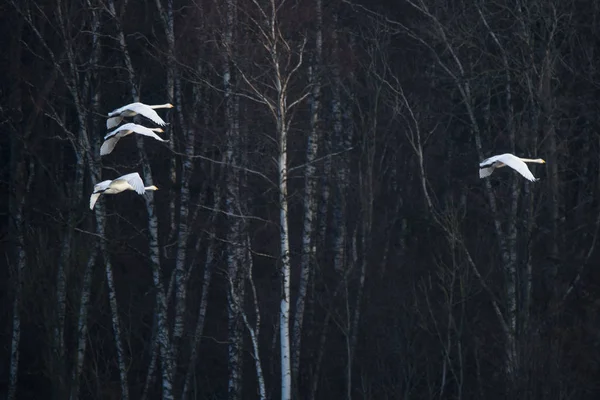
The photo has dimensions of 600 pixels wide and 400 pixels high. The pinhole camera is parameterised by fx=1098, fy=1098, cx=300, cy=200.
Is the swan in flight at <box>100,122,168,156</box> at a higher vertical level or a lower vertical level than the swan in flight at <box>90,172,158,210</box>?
higher

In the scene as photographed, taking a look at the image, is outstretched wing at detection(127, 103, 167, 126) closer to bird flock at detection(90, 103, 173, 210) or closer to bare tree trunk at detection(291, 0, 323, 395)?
bird flock at detection(90, 103, 173, 210)

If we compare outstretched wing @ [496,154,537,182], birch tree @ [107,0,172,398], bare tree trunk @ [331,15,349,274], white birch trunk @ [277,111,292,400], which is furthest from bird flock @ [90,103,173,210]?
bare tree trunk @ [331,15,349,274]

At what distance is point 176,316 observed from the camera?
1709cm

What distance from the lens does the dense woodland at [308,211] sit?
15.8 meters

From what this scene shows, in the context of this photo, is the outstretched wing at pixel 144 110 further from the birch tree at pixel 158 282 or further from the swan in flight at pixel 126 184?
the birch tree at pixel 158 282

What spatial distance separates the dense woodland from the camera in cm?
1582

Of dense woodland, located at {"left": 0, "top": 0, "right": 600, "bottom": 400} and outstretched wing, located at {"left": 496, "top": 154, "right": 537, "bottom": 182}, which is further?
dense woodland, located at {"left": 0, "top": 0, "right": 600, "bottom": 400}

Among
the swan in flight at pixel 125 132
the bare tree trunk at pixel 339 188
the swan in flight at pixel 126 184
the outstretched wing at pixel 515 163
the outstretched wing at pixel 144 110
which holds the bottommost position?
the swan in flight at pixel 126 184

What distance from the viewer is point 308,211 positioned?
54.3ft

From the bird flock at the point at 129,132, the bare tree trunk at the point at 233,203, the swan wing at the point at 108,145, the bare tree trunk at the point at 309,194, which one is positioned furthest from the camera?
the bare tree trunk at the point at 309,194

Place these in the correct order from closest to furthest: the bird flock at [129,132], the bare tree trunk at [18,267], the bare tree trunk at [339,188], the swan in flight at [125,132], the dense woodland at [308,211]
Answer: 1. the swan in flight at [125,132]
2. the bird flock at [129,132]
3. the dense woodland at [308,211]
4. the bare tree trunk at [18,267]
5. the bare tree trunk at [339,188]

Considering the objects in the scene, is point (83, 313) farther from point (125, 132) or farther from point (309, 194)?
point (125, 132)

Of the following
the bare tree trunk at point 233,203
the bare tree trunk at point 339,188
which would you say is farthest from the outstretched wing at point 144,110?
the bare tree trunk at point 339,188

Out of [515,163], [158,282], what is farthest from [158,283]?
[515,163]
